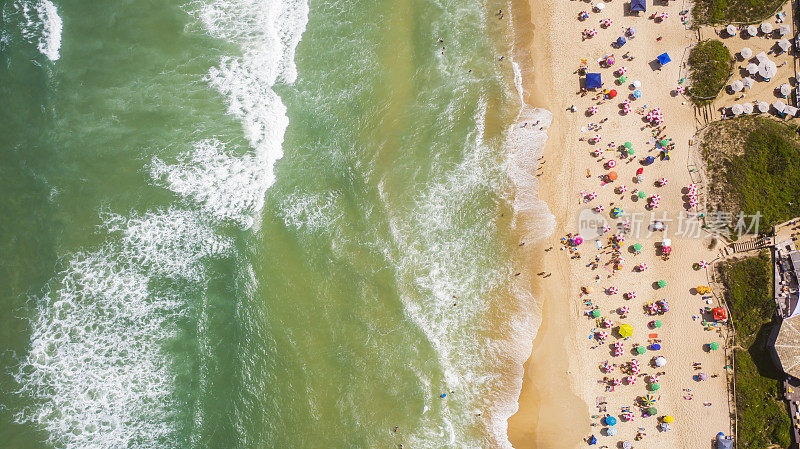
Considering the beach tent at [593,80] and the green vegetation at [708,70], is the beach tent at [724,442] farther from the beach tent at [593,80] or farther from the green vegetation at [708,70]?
the beach tent at [593,80]

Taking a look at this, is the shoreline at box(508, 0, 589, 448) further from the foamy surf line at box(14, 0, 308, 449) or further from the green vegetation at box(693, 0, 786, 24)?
the foamy surf line at box(14, 0, 308, 449)

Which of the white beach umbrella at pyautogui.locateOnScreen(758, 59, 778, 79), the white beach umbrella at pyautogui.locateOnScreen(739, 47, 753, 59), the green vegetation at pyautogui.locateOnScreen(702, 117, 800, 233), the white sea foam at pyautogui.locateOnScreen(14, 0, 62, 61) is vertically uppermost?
the white sea foam at pyautogui.locateOnScreen(14, 0, 62, 61)

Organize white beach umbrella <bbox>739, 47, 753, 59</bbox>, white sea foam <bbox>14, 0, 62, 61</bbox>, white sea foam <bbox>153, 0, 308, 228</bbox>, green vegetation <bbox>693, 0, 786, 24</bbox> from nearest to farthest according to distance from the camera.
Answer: white sea foam <bbox>153, 0, 308, 228</bbox> → white sea foam <bbox>14, 0, 62, 61</bbox> → white beach umbrella <bbox>739, 47, 753, 59</bbox> → green vegetation <bbox>693, 0, 786, 24</bbox>

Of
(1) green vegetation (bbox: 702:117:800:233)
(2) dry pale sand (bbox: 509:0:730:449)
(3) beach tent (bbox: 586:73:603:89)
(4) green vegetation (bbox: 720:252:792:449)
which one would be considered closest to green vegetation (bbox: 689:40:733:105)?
(2) dry pale sand (bbox: 509:0:730:449)

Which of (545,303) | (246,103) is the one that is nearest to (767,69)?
(545,303)

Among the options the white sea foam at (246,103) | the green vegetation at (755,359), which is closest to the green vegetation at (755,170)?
the green vegetation at (755,359)

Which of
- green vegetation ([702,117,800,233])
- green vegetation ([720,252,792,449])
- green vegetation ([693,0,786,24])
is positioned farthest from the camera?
green vegetation ([693,0,786,24])

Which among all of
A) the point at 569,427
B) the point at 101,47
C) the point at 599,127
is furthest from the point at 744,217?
the point at 101,47

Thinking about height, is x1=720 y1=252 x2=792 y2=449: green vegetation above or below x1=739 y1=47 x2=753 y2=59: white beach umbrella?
below
